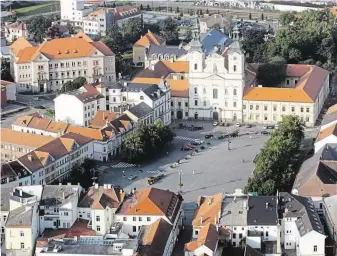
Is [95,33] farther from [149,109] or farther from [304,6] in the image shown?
[149,109]

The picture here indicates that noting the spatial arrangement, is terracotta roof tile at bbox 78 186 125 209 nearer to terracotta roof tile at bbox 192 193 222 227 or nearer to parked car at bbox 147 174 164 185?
terracotta roof tile at bbox 192 193 222 227

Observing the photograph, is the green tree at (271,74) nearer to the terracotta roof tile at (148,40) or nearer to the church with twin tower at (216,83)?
the church with twin tower at (216,83)

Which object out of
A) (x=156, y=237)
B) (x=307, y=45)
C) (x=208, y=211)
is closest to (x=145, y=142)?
(x=208, y=211)

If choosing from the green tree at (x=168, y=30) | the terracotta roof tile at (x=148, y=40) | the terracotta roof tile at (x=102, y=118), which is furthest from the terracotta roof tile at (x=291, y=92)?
the green tree at (x=168, y=30)

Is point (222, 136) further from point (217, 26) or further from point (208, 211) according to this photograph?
point (217, 26)

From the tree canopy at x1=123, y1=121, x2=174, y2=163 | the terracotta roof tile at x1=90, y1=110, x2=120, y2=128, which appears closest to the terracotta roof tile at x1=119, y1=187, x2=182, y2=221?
the tree canopy at x1=123, y1=121, x2=174, y2=163
